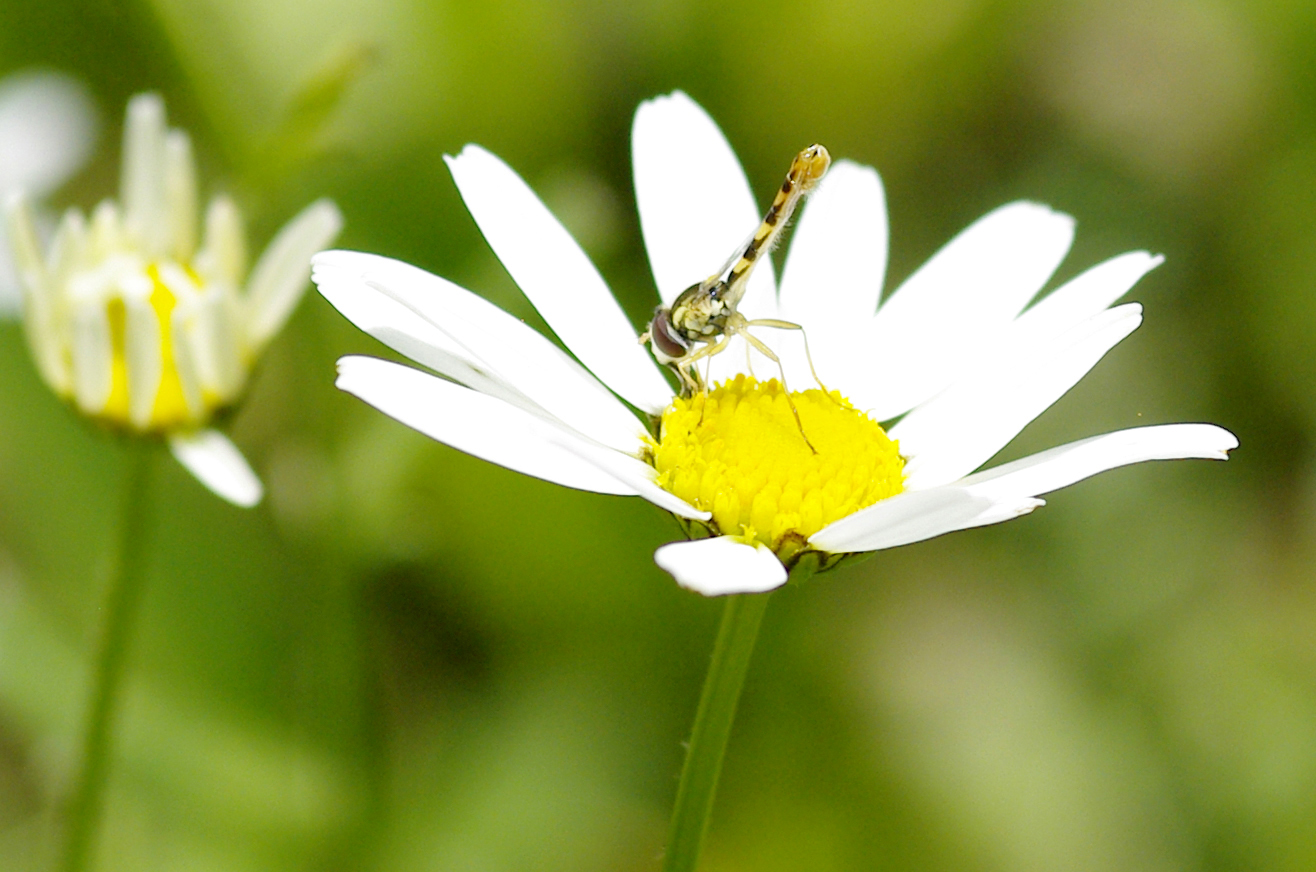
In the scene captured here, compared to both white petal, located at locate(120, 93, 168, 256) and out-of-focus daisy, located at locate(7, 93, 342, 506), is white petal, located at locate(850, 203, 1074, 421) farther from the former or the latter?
white petal, located at locate(120, 93, 168, 256)

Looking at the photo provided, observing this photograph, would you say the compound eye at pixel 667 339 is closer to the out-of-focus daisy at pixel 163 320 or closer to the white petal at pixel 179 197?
the out-of-focus daisy at pixel 163 320

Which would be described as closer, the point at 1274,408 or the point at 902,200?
the point at 1274,408

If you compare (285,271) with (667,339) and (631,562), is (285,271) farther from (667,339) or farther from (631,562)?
(631,562)

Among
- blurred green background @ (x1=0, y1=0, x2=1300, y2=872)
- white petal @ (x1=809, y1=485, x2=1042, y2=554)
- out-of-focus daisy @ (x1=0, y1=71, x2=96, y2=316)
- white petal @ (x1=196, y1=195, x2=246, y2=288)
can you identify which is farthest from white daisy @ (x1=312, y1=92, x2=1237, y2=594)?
out-of-focus daisy @ (x1=0, y1=71, x2=96, y2=316)

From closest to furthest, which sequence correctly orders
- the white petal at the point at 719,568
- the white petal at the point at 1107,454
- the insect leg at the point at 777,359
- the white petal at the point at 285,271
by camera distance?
the white petal at the point at 719,568, the white petal at the point at 1107,454, the insect leg at the point at 777,359, the white petal at the point at 285,271

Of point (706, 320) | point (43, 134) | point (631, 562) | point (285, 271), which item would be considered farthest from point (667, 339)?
point (43, 134)

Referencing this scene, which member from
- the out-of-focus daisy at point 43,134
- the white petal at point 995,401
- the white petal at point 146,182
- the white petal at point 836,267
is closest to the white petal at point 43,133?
the out-of-focus daisy at point 43,134

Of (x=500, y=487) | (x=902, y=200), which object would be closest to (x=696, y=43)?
(x=902, y=200)

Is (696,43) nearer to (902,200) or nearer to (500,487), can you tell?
(902,200)
